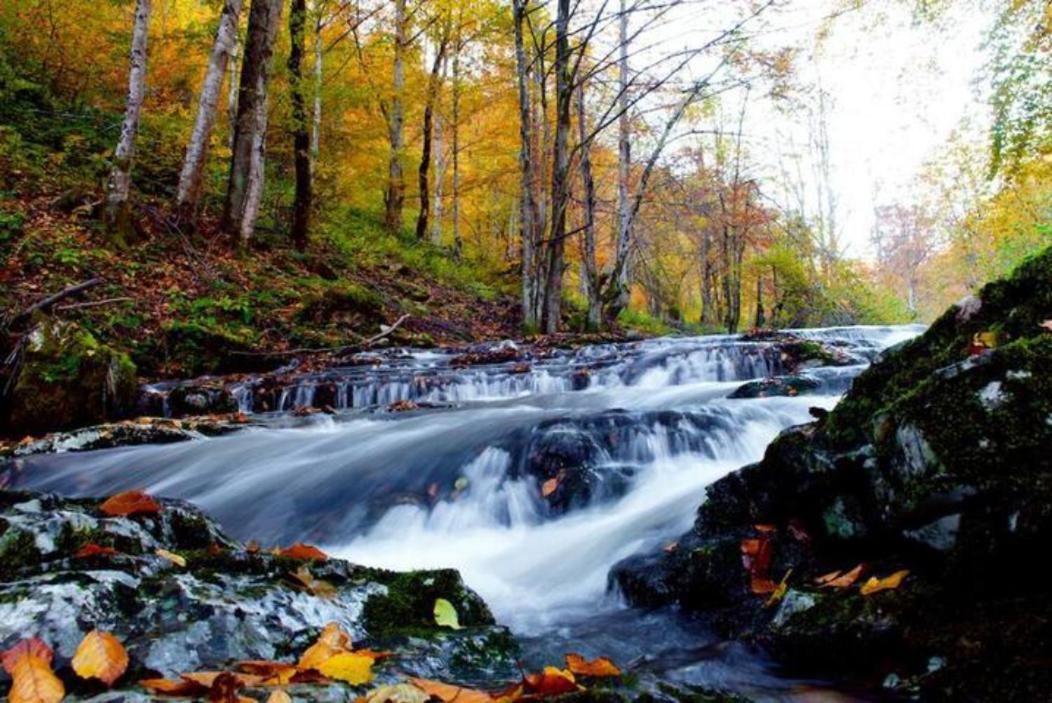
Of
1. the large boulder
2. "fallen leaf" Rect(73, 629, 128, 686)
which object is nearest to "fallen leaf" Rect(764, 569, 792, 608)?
the large boulder

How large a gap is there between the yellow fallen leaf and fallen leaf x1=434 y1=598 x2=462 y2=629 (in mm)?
531

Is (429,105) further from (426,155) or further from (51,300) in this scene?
(51,300)

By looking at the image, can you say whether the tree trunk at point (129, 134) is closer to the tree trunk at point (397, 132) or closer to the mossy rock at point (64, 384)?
the mossy rock at point (64, 384)

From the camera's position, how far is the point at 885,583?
202 centimetres

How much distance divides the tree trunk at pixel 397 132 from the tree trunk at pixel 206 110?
794cm

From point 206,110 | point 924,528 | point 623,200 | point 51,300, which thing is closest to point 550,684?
point 924,528

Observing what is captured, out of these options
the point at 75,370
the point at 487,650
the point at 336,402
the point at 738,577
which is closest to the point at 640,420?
the point at 738,577

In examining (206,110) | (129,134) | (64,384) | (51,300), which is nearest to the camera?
(64,384)

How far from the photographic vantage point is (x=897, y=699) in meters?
1.70

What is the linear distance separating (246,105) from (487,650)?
12073 millimetres

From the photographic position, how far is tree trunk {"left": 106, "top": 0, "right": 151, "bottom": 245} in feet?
32.6

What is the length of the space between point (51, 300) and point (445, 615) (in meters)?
7.73

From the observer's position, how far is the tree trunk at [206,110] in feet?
36.4

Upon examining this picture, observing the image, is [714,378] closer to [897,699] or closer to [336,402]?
[336,402]
